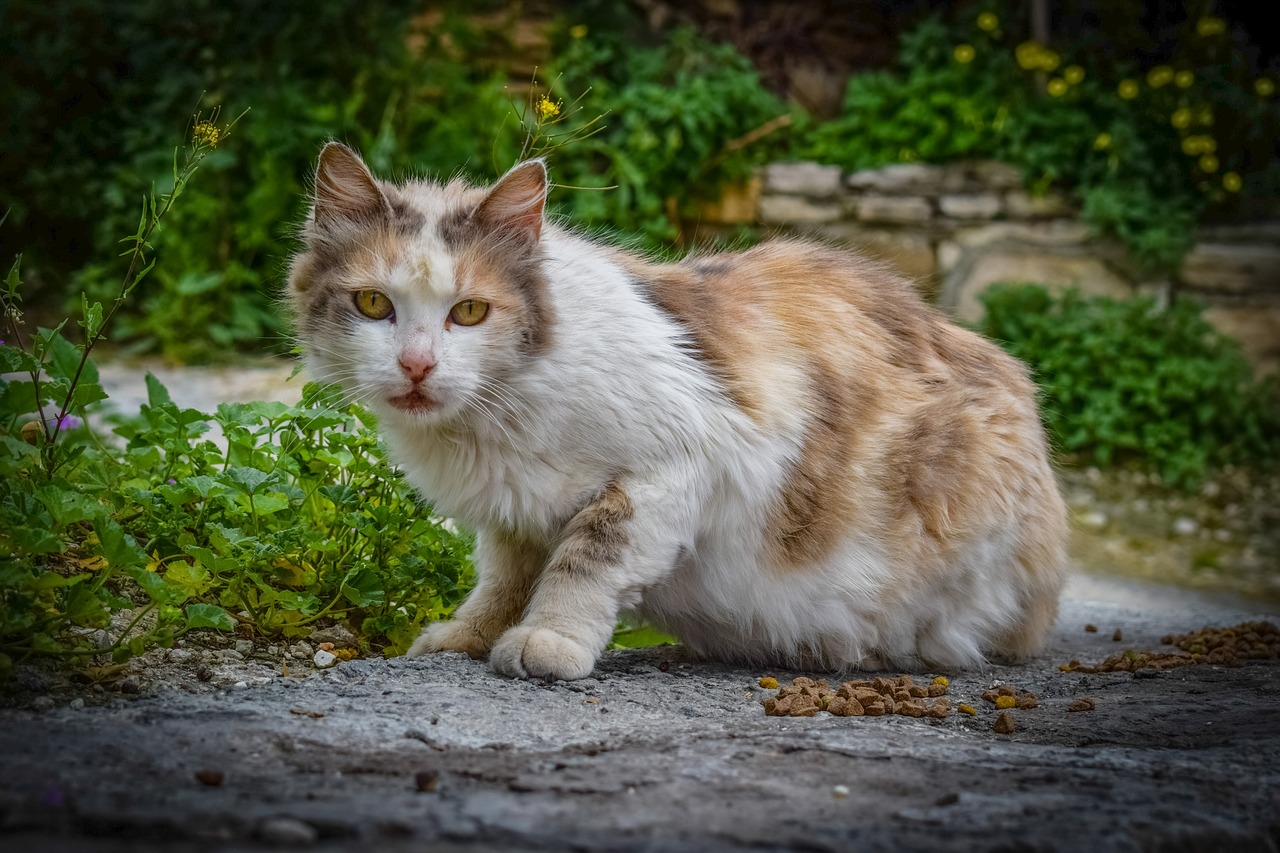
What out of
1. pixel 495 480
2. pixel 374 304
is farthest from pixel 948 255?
pixel 374 304

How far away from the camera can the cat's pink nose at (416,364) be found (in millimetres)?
2598

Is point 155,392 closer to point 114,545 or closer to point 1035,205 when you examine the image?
point 114,545

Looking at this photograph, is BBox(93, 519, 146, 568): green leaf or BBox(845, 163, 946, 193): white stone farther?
BBox(845, 163, 946, 193): white stone

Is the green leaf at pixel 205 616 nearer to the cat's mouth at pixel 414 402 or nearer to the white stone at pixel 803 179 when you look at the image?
the cat's mouth at pixel 414 402

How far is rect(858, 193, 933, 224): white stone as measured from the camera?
805 cm

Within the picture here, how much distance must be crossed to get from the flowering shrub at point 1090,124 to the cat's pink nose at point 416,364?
606 cm

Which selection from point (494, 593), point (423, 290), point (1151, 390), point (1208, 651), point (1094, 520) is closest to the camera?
point (423, 290)

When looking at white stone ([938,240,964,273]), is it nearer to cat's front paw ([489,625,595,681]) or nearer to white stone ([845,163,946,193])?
white stone ([845,163,946,193])

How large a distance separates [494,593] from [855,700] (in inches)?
38.5

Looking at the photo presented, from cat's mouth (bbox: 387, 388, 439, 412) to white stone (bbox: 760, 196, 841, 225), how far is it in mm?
5840

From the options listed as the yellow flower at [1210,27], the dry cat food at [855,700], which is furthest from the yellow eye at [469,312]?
the yellow flower at [1210,27]

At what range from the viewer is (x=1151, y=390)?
279 inches

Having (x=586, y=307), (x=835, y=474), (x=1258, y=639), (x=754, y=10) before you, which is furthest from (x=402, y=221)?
(x=754, y=10)

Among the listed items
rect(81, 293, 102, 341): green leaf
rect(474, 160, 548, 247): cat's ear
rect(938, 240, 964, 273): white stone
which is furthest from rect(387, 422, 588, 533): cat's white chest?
rect(938, 240, 964, 273): white stone
